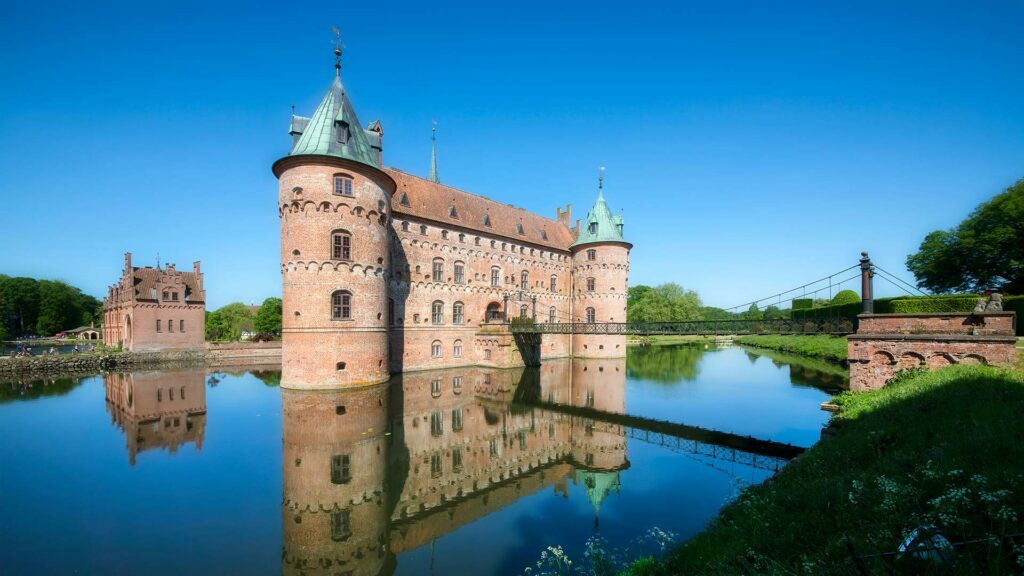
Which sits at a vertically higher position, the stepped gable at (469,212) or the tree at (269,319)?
the stepped gable at (469,212)

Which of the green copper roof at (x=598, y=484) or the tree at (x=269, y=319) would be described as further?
the tree at (x=269, y=319)

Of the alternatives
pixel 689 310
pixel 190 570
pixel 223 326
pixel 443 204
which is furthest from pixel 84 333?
pixel 689 310

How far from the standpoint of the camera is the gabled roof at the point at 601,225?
35031 mm

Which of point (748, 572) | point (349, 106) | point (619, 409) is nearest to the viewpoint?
point (748, 572)

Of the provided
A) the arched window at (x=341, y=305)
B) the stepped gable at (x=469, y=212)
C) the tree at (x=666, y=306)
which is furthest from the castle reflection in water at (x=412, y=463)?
the tree at (x=666, y=306)

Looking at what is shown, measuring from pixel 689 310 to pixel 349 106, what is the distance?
6549cm

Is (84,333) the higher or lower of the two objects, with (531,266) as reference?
lower

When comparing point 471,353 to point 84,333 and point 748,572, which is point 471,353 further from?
point 84,333

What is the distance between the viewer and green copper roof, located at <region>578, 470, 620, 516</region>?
8.63 meters

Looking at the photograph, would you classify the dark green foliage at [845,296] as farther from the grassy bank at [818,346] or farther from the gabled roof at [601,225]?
the gabled roof at [601,225]

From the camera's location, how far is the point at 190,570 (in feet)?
19.9

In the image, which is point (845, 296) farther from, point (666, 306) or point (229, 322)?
point (229, 322)

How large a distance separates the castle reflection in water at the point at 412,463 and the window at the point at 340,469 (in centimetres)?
2

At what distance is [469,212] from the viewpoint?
3073 centimetres
